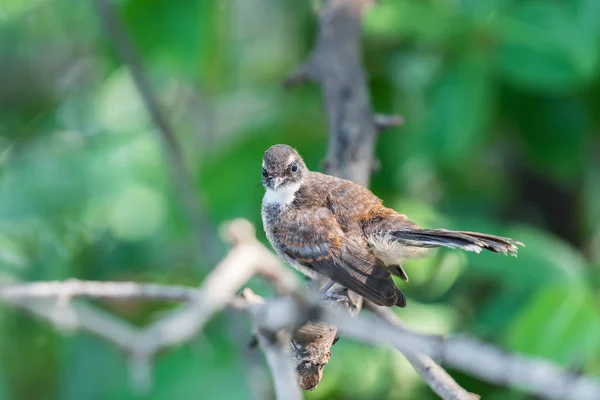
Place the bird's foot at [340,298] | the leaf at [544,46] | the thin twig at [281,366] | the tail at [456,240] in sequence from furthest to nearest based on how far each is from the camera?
1. the leaf at [544,46]
2. the bird's foot at [340,298]
3. the tail at [456,240]
4. the thin twig at [281,366]

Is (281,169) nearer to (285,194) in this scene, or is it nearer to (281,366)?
(285,194)

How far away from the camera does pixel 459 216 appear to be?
489cm

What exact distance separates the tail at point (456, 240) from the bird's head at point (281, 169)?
0.42 meters

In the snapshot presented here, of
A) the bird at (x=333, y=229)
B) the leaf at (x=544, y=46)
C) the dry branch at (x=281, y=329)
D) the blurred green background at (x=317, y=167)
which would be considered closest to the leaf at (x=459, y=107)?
the blurred green background at (x=317, y=167)

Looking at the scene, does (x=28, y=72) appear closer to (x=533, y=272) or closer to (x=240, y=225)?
(x=533, y=272)

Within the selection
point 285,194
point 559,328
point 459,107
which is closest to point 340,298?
point 285,194

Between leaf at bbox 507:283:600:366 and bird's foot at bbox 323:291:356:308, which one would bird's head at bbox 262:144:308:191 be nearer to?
bird's foot at bbox 323:291:356:308

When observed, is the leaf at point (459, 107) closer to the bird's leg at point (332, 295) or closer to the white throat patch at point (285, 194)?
the white throat patch at point (285, 194)

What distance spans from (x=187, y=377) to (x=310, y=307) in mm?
3275

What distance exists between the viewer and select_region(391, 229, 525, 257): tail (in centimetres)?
199

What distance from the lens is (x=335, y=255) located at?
2521mm

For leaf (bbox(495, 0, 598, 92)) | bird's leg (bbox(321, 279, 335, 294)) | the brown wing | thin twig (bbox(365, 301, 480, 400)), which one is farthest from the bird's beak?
leaf (bbox(495, 0, 598, 92))

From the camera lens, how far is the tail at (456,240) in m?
1.99

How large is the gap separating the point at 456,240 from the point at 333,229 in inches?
22.8
